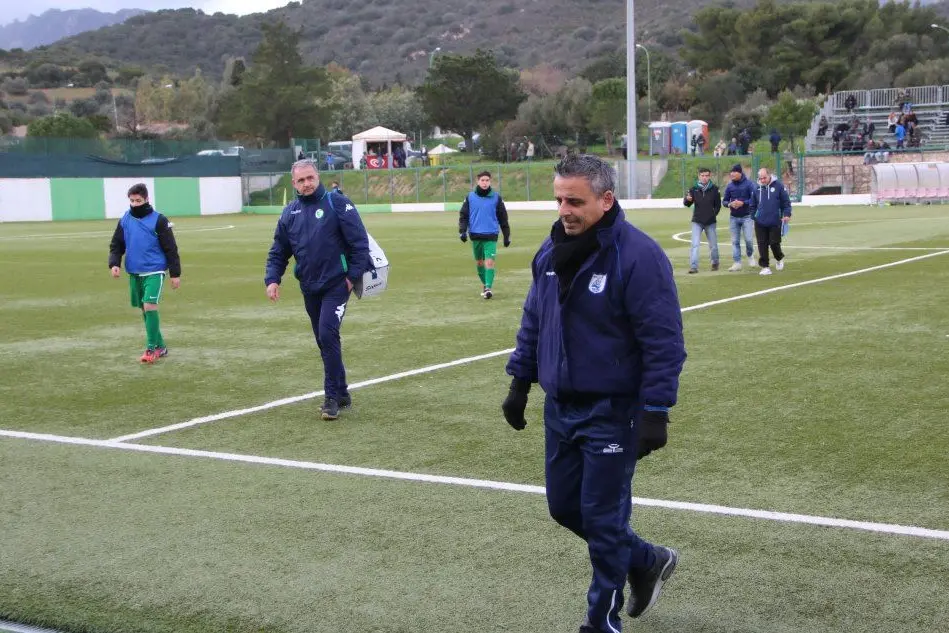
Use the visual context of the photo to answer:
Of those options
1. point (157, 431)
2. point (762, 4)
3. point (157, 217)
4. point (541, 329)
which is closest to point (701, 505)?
point (541, 329)

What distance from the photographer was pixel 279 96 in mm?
98312

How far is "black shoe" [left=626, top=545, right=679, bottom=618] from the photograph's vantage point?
195 inches

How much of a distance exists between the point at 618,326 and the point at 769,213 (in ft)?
50.1

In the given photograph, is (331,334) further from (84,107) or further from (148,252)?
(84,107)

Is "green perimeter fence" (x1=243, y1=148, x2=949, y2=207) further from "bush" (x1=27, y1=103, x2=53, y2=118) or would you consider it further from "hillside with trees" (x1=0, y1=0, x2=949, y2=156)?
"bush" (x1=27, y1=103, x2=53, y2=118)

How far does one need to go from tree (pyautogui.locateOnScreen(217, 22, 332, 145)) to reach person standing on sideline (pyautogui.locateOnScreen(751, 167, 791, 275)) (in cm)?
8289

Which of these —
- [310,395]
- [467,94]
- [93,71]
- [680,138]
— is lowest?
[310,395]

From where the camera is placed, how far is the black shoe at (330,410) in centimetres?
915

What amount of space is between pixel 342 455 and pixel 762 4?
10442 cm

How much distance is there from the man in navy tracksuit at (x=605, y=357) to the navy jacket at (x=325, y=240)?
4.74 m

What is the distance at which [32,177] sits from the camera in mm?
52688

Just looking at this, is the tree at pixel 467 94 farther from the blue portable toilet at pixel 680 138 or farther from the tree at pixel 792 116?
the tree at pixel 792 116

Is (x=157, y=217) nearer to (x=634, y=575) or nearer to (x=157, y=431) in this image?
(x=157, y=431)

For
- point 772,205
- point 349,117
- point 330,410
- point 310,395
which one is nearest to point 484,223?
point 772,205
